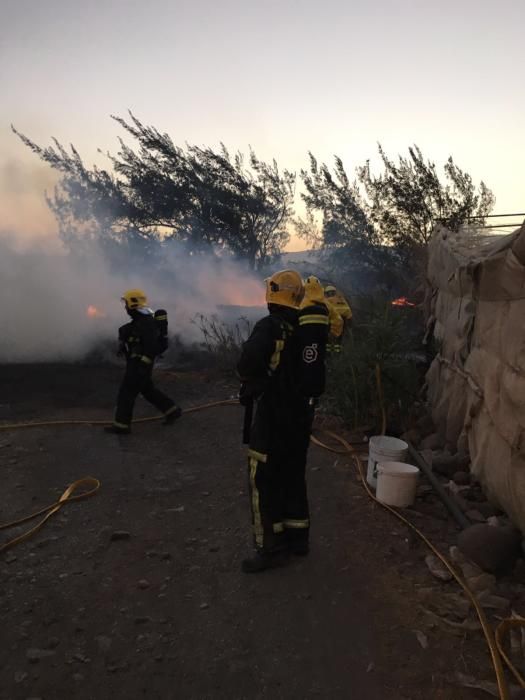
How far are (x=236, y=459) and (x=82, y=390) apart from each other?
396 cm

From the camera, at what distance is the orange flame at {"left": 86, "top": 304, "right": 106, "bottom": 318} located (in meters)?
12.7

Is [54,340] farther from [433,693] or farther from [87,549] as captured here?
[433,693]

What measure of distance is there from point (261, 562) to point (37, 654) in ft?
Result: 4.61

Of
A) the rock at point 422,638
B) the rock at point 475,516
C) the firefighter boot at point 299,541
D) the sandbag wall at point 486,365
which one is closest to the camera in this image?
the rock at point 422,638

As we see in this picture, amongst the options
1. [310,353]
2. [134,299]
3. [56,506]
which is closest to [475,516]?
[310,353]

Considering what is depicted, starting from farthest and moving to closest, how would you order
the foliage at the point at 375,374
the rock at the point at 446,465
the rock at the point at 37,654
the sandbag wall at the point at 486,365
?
the foliage at the point at 375,374
the rock at the point at 446,465
the sandbag wall at the point at 486,365
the rock at the point at 37,654

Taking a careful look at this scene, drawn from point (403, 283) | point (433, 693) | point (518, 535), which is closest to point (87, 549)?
point (433, 693)

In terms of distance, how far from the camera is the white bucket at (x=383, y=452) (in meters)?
4.83

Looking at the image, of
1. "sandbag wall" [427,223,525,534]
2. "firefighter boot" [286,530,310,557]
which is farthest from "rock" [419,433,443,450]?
"firefighter boot" [286,530,310,557]

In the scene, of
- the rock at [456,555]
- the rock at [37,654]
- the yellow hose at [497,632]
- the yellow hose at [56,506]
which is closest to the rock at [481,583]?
the yellow hose at [497,632]

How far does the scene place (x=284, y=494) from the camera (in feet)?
12.3

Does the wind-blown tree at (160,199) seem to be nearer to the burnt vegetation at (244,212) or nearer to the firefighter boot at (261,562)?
the burnt vegetation at (244,212)

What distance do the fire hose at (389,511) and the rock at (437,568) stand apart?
0.9 inches

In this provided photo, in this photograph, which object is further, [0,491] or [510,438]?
[0,491]
